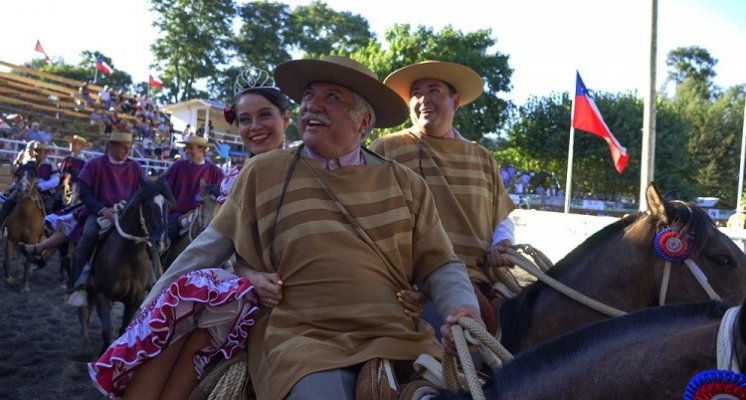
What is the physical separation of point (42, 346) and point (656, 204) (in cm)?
691

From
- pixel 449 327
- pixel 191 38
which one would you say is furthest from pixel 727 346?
pixel 191 38

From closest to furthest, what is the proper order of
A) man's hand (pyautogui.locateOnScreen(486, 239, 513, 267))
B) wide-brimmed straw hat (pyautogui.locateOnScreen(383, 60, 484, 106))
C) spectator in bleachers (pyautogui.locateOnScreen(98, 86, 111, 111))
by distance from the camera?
man's hand (pyautogui.locateOnScreen(486, 239, 513, 267))
wide-brimmed straw hat (pyautogui.locateOnScreen(383, 60, 484, 106))
spectator in bleachers (pyautogui.locateOnScreen(98, 86, 111, 111))

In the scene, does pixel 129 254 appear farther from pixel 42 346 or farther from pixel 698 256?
pixel 698 256

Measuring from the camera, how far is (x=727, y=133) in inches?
1844

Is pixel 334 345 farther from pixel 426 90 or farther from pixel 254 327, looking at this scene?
pixel 426 90

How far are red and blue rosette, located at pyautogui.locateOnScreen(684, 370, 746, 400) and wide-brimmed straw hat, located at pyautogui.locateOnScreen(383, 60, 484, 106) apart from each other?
3.27m

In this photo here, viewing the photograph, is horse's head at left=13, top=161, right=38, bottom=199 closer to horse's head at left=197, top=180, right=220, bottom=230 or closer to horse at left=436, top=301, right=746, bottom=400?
horse's head at left=197, top=180, right=220, bottom=230

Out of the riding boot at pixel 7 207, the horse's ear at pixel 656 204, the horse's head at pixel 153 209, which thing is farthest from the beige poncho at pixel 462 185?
the riding boot at pixel 7 207

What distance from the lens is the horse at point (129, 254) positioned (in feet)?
23.0

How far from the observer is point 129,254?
720 cm

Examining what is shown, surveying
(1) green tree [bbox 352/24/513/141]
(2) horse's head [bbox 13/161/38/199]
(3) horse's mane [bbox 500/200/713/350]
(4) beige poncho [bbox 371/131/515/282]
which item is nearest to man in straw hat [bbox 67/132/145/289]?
(2) horse's head [bbox 13/161/38/199]

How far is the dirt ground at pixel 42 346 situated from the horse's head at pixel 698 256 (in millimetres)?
5234

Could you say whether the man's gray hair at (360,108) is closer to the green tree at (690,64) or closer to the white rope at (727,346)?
the white rope at (727,346)

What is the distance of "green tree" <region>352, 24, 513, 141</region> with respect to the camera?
→ 2898 centimetres
